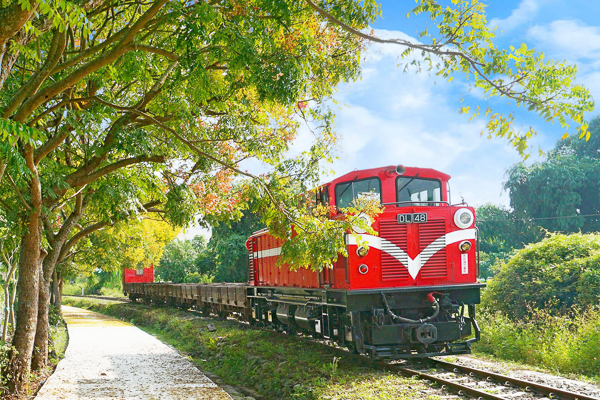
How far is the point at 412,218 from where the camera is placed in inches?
402

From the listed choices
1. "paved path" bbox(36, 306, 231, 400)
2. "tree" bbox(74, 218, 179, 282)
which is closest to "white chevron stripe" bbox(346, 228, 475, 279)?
"paved path" bbox(36, 306, 231, 400)

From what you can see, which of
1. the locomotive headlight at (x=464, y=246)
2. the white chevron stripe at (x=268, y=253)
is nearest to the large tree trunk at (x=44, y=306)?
the white chevron stripe at (x=268, y=253)

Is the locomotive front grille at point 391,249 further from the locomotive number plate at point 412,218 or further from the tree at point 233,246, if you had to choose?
the tree at point 233,246

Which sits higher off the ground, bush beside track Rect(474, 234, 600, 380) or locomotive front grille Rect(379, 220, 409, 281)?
locomotive front grille Rect(379, 220, 409, 281)

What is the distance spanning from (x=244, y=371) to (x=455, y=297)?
494cm

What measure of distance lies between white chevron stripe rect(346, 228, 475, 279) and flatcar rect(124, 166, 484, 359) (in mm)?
19

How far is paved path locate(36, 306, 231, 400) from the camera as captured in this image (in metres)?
9.52

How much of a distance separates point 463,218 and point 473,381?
10.2 ft

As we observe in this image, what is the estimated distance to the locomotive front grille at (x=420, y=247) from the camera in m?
10.1

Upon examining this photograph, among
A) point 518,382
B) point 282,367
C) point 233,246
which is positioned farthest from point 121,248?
point 518,382

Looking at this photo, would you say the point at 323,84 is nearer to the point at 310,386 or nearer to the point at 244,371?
the point at 310,386

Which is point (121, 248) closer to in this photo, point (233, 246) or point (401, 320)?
point (233, 246)

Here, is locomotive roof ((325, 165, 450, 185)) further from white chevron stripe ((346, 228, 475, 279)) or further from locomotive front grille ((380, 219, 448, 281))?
white chevron stripe ((346, 228, 475, 279))

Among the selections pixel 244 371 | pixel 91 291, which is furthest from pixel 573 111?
pixel 91 291
